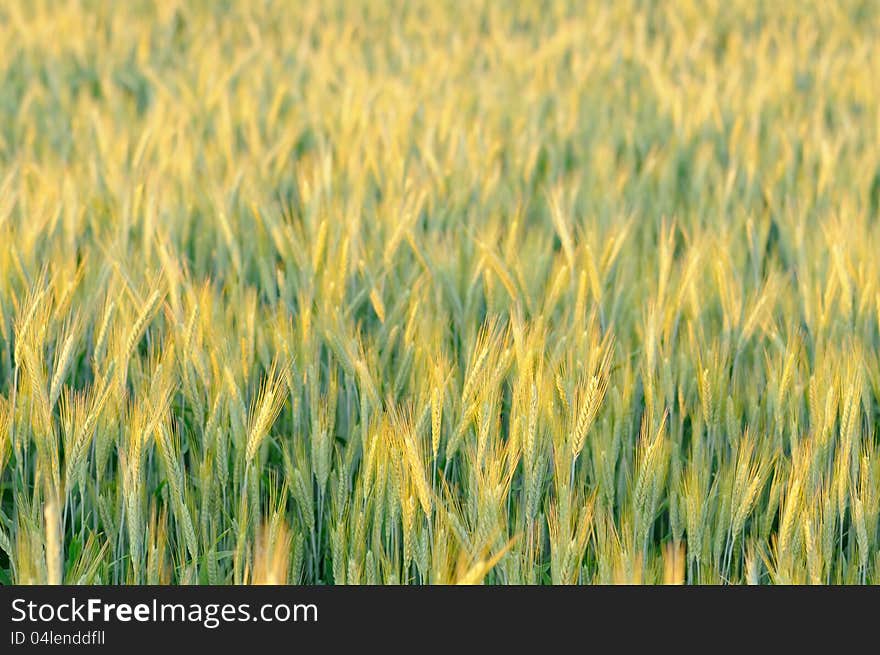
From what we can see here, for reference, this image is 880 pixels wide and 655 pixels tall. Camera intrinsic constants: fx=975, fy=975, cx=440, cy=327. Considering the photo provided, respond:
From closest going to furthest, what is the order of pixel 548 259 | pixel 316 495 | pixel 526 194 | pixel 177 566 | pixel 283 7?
1. pixel 177 566
2. pixel 316 495
3. pixel 548 259
4. pixel 526 194
5. pixel 283 7

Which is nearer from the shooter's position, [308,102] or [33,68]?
[308,102]

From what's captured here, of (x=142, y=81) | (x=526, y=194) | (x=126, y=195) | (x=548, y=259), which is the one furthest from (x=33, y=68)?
(x=548, y=259)

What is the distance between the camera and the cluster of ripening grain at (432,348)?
3.40ft

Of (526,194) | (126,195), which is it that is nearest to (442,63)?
(526,194)

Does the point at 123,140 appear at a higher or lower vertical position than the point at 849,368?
higher

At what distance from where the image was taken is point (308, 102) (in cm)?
262

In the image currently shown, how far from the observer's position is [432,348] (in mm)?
1254

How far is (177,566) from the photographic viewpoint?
109cm

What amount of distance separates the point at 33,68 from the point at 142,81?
1.05 ft

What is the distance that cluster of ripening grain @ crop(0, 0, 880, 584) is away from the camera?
1.04 meters

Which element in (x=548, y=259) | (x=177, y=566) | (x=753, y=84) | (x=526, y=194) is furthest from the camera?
(x=753, y=84)

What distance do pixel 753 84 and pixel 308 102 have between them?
135 cm
